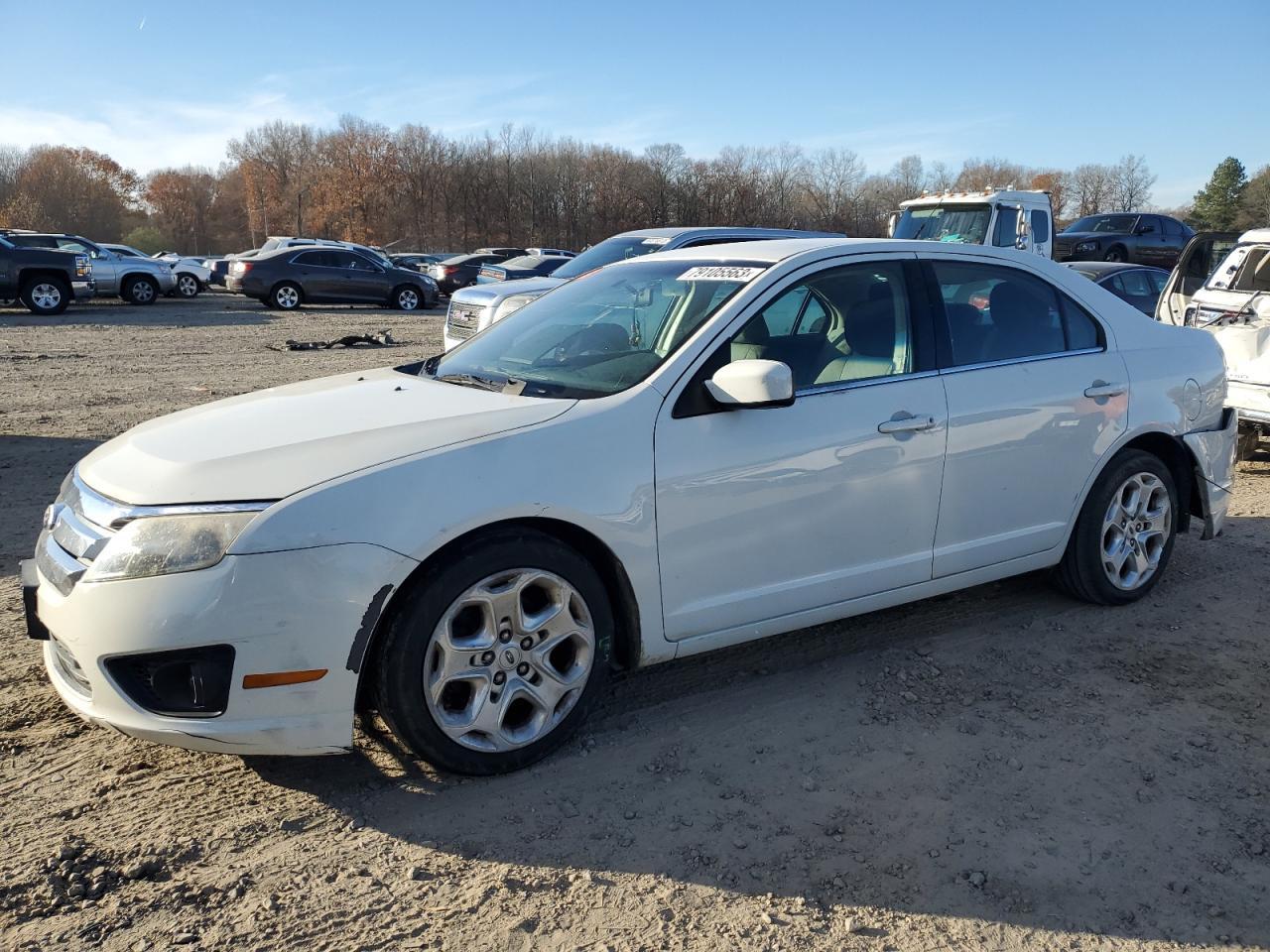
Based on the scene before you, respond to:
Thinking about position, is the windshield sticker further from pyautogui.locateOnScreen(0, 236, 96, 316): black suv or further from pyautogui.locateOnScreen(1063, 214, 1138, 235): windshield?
pyautogui.locateOnScreen(1063, 214, 1138, 235): windshield

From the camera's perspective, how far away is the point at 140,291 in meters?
25.0

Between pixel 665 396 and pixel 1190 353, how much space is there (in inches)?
118

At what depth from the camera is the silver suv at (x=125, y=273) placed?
75.9 ft

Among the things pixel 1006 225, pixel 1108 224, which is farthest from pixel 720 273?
pixel 1108 224

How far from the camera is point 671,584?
3.47m

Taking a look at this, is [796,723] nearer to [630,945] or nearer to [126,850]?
[630,945]

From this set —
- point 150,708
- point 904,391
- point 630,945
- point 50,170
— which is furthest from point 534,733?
point 50,170

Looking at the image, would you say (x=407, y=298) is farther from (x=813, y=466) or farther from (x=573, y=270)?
(x=813, y=466)

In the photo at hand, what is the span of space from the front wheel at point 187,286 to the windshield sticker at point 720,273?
27.4m

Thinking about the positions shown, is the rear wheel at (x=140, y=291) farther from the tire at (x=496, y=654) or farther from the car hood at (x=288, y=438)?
the tire at (x=496, y=654)

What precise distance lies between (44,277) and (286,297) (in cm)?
534

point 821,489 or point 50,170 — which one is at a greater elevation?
point 50,170

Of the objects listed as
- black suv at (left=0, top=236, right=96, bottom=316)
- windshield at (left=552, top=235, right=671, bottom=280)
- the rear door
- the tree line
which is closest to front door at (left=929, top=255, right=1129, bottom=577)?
the rear door

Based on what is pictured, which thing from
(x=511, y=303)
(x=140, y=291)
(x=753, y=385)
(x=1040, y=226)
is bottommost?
(x=140, y=291)
